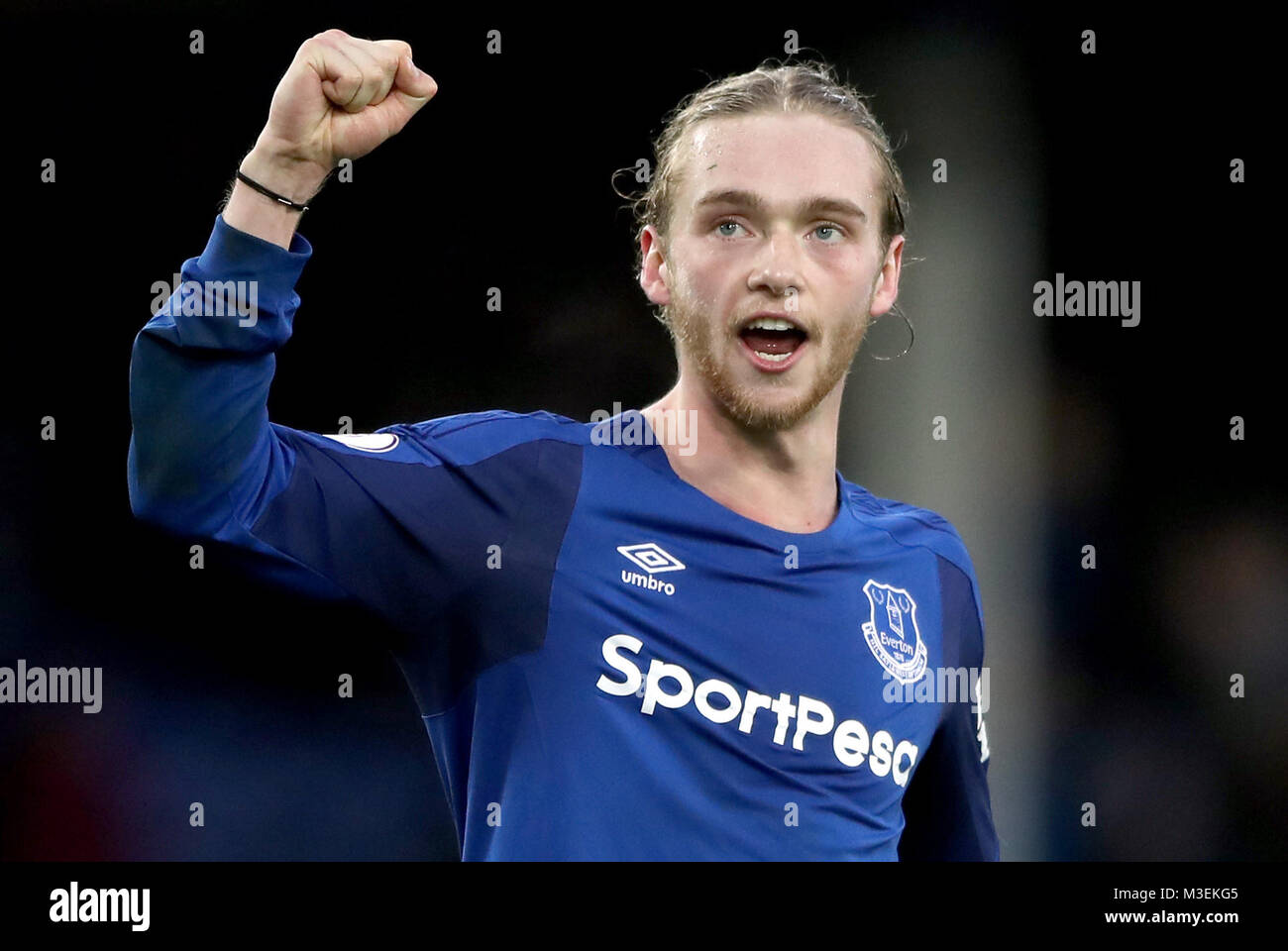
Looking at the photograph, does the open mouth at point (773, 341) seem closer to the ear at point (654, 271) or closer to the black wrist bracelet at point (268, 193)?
the ear at point (654, 271)

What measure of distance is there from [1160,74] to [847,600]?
3.62m

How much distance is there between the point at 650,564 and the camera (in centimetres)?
223

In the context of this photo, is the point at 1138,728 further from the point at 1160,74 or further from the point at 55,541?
the point at 55,541

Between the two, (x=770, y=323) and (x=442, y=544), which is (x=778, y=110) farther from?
(x=442, y=544)

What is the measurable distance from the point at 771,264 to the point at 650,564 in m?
0.57

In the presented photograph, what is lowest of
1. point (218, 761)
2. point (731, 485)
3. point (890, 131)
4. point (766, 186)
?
point (218, 761)

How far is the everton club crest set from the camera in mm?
2434

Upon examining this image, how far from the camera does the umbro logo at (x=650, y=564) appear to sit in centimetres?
221

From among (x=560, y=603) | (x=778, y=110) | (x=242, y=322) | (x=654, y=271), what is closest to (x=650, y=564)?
(x=560, y=603)

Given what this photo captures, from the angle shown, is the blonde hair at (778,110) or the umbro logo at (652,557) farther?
the blonde hair at (778,110)

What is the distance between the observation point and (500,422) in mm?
2256

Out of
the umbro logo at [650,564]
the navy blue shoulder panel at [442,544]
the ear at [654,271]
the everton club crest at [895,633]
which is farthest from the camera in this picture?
the ear at [654,271]

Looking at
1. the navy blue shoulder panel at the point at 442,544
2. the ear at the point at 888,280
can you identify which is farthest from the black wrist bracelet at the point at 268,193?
the ear at the point at 888,280
